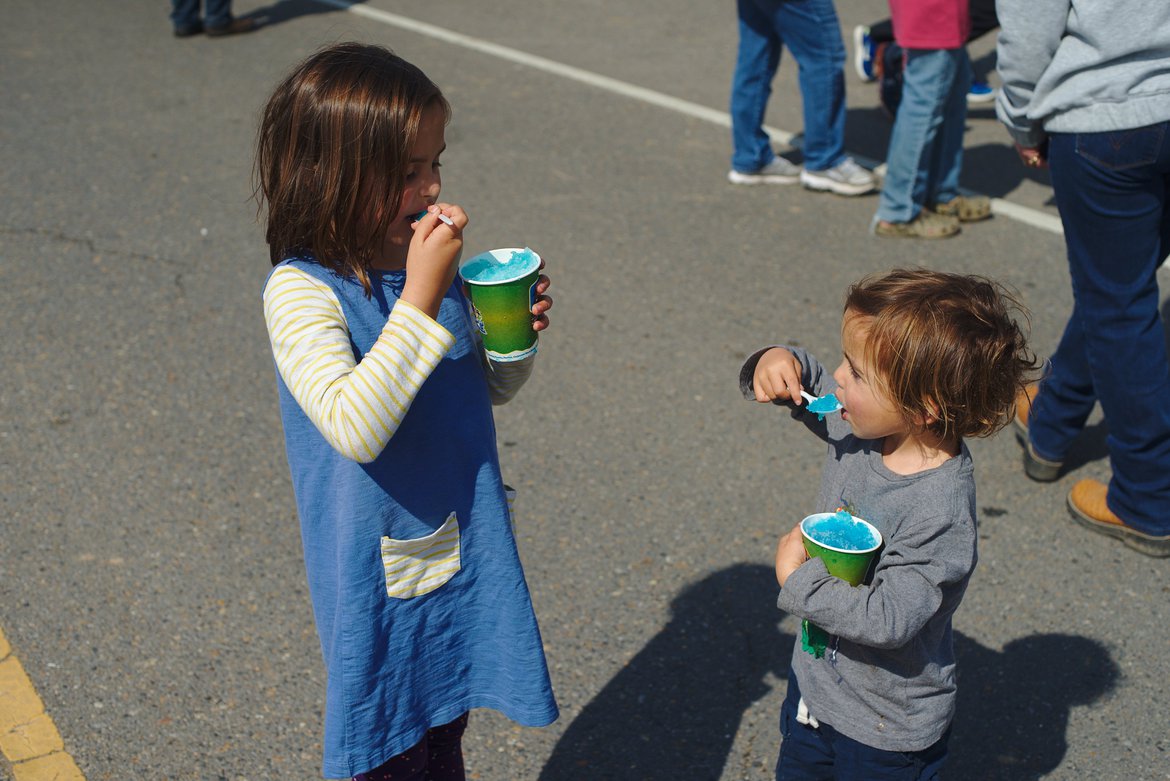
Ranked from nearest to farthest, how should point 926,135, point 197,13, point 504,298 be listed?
point 504,298 → point 926,135 → point 197,13

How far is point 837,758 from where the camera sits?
2.16m

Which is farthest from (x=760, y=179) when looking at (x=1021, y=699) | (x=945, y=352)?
(x=945, y=352)

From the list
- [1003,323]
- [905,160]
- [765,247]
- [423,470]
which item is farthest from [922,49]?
[423,470]

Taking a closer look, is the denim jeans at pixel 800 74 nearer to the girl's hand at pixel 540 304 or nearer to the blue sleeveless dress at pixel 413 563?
the girl's hand at pixel 540 304

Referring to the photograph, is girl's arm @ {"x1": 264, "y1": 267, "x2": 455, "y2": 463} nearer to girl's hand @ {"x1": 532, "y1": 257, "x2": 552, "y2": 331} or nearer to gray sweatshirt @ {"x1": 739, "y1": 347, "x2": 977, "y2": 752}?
girl's hand @ {"x1": 532, "y1": 257, "x2": 552, "y2": 331}

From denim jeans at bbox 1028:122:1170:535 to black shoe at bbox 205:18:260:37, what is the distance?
23.7 feet

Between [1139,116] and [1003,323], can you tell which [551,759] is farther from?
[1139,116]

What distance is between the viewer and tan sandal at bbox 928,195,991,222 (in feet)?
18.2

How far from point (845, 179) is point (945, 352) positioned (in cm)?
427

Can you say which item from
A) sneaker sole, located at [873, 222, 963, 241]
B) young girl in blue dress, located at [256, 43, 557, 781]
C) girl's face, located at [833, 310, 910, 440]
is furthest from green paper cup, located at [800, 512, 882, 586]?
sneaker sole, located at [873, 222, 963, 241]

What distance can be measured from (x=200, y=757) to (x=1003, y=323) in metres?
2.15

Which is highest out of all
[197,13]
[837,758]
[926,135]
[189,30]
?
[926,135]

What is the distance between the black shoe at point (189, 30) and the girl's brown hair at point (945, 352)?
8244 millimetres

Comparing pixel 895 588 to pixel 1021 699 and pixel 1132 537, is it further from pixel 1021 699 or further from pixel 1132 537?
pixel 1132 537
